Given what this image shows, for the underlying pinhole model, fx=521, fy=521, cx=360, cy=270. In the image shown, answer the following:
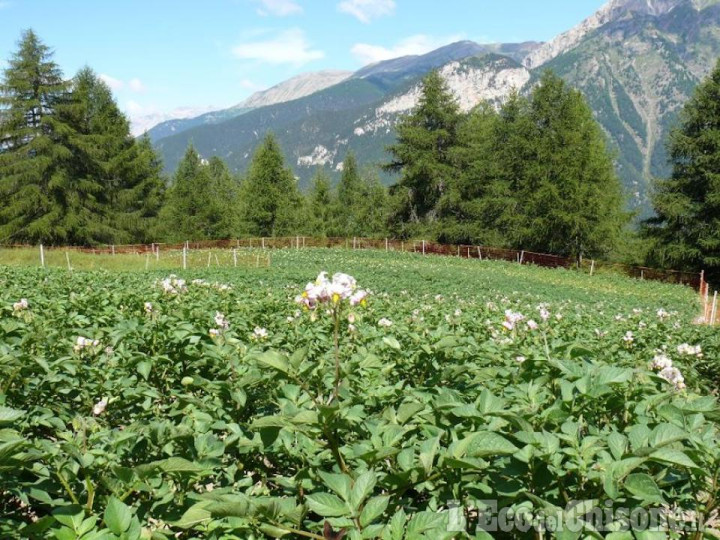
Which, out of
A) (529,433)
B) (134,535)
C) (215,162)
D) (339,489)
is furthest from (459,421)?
(215,162)

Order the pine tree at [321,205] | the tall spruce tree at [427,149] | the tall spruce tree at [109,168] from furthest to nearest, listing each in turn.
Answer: the pine tree at [321,205] < the tall spruce tree at [427,149] < the tall spruce tree at [109,168]

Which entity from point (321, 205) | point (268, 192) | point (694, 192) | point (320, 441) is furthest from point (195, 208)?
point (320, 441)

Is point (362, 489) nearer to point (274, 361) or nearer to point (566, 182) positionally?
point (274, 361)

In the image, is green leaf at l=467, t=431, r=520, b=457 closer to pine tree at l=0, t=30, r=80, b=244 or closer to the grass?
the grass

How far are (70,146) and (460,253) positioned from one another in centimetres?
3238

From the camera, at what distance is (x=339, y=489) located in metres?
1.59

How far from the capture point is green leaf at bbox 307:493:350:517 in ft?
5.07

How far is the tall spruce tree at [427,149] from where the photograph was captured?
48.0 meters

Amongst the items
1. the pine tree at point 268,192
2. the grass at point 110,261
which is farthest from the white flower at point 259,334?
the pine tree at point 268,192

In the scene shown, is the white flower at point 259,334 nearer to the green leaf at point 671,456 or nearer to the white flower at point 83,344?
the white flower at point 83,344

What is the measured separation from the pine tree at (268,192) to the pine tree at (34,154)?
2006 centimetres

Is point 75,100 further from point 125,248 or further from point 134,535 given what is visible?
point 134,535

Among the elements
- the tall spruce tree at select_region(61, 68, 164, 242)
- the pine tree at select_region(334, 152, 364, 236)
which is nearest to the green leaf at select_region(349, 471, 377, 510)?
the tall spruce tree at select_region(61, 68, 164, 242)

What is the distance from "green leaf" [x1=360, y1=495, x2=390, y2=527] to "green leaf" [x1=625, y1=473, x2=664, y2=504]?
0.73 meters
